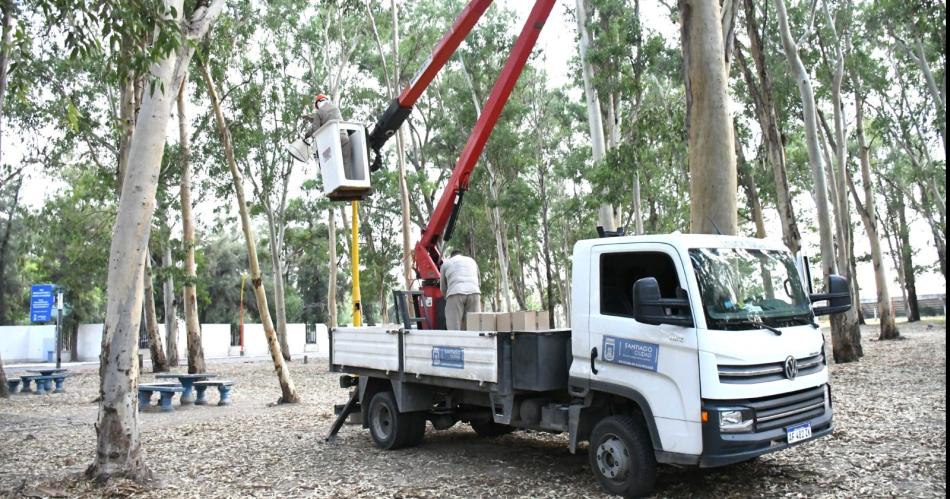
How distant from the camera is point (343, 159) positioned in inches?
404

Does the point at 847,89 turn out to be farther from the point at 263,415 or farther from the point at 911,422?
the point at 263,415

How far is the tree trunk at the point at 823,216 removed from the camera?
1656 centimetres

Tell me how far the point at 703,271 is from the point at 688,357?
79 cm

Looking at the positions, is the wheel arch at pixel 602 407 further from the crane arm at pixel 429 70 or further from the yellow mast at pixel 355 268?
the crane arm at pixel 429 70

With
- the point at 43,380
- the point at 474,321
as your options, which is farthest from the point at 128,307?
the point at 43,380

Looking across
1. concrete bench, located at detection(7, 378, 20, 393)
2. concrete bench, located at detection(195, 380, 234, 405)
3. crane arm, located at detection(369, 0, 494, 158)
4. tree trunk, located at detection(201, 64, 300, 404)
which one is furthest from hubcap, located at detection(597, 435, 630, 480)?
concrete bench, located at detection(7, 378, 20, 393)

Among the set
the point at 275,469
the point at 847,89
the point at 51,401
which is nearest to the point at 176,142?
the point at 51,401

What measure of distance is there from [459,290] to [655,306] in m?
4.06

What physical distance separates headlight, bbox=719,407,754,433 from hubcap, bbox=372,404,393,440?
468 centimetres

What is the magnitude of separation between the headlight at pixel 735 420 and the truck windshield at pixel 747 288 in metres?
0.68

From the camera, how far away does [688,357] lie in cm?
580

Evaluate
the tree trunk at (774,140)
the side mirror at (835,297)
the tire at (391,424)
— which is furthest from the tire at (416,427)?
the tree trunk at (774,140)

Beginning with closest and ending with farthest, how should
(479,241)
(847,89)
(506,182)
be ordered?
(847,89)
(506,182)
(479,241)

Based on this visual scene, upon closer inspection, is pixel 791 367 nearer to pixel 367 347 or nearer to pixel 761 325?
pixel 761 325
